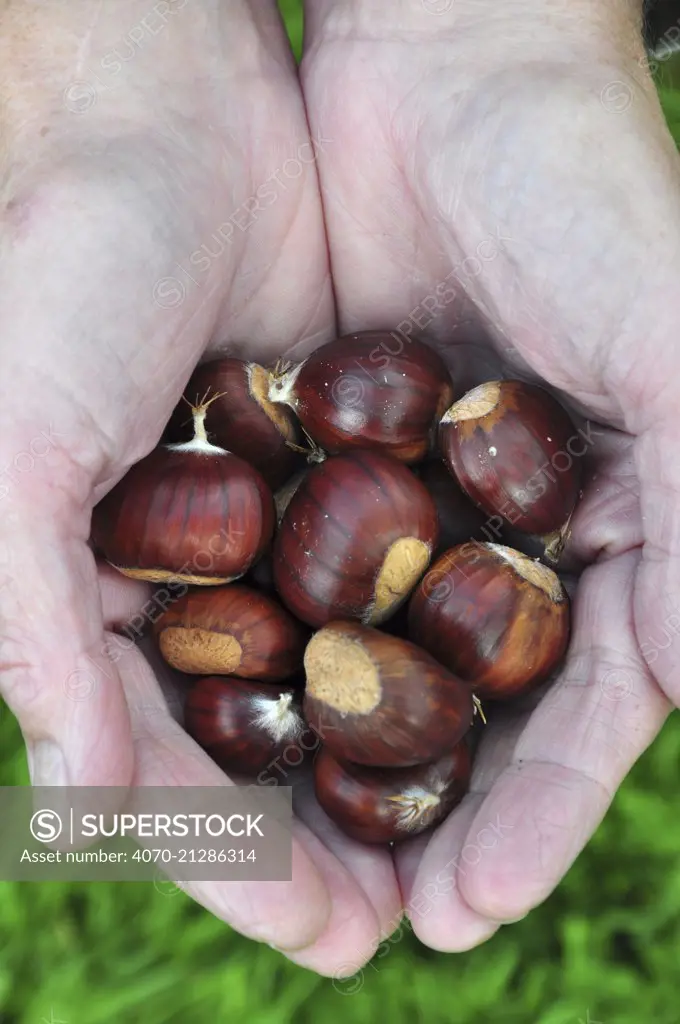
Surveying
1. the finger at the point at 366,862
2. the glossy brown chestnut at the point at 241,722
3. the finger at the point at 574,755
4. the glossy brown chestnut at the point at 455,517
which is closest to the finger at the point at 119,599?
the glossy brown chestnut at the point at 241,722

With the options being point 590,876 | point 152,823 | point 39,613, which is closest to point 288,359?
point 39,613

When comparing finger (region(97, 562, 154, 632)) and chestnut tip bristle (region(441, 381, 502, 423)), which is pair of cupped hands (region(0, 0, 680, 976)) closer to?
finger (region(97, 562, 154, 632))

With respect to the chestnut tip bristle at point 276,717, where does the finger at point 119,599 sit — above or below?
above

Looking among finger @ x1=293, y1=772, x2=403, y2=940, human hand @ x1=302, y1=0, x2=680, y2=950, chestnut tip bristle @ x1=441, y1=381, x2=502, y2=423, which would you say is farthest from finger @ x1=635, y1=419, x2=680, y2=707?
finger @ x1=293, y1=772, x2=403, y2=940

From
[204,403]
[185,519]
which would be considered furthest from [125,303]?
[185,519]

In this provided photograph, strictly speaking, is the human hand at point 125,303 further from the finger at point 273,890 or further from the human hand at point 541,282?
the human hand at point 541,282

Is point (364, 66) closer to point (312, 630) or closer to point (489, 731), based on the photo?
point (312, 630)

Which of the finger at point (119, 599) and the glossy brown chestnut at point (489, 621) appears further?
the finger at point (119, 599)
